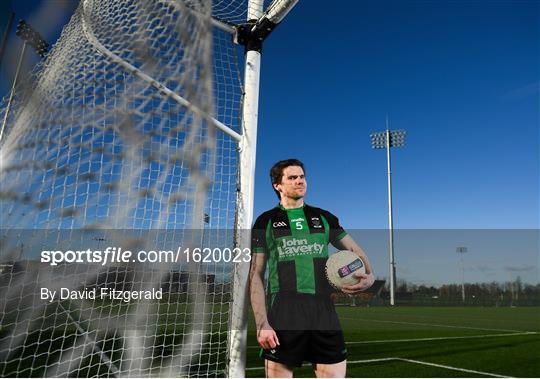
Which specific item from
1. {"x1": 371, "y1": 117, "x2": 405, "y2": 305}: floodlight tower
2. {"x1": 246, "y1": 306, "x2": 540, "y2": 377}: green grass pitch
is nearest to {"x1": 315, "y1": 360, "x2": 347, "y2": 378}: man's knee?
{"x1": 246, "y1": 306, "x2": 540, "y2": 377}: green grass pitch

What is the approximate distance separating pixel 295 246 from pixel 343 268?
367 mm

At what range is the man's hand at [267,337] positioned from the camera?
9.19 ft

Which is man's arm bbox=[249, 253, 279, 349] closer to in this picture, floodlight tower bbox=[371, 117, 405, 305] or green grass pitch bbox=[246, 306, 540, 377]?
green grass pitch bbox=[246, 306, 540, 377]

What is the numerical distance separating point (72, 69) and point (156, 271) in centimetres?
222

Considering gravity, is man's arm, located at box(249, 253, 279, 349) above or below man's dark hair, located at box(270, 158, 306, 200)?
below

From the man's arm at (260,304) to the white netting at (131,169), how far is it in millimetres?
947

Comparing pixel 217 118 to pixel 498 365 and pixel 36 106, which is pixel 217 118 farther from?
pixel 498 365

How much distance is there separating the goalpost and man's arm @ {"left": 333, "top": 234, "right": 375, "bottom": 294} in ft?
2.96

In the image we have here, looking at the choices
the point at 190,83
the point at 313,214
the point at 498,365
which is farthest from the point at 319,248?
the point at 498,365

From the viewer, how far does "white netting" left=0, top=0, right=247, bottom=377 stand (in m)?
3.96

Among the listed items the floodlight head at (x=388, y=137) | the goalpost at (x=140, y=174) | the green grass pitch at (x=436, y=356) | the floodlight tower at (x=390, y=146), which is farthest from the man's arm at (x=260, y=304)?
the floodlight head at (x=388, y=137)

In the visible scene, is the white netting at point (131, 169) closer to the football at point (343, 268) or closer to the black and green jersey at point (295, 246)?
the black and green jersey at point (295, 246)

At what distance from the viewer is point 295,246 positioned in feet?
10.2

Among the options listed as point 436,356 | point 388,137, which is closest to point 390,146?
point 388,137
